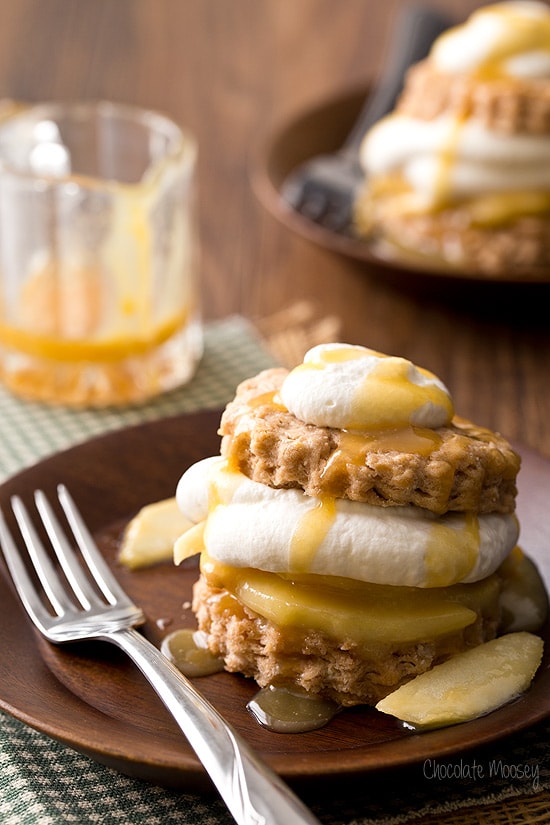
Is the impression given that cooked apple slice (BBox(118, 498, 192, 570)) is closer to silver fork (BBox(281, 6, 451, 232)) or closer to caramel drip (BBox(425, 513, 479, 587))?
caramel drip (BBox(425, 513, 479, 587))

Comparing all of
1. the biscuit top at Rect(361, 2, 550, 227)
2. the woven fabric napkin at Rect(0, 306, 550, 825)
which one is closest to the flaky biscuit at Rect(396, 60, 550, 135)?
the biscuit top at Rect(361, 2, 550, 227)

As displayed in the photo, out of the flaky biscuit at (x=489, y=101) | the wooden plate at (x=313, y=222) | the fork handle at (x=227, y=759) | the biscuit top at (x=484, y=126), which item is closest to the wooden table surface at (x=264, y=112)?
the wooden plate at (x=313, y=222)

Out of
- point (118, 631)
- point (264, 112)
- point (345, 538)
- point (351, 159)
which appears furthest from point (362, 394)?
point (264, 112)

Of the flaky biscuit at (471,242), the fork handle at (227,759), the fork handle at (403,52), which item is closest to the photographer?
→ the fork handle at (227,759)

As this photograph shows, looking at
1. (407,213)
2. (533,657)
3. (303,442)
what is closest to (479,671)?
(533,657)

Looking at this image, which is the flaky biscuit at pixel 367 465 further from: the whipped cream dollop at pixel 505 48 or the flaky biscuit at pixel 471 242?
the whipped cream dollop at pixel 505 48
